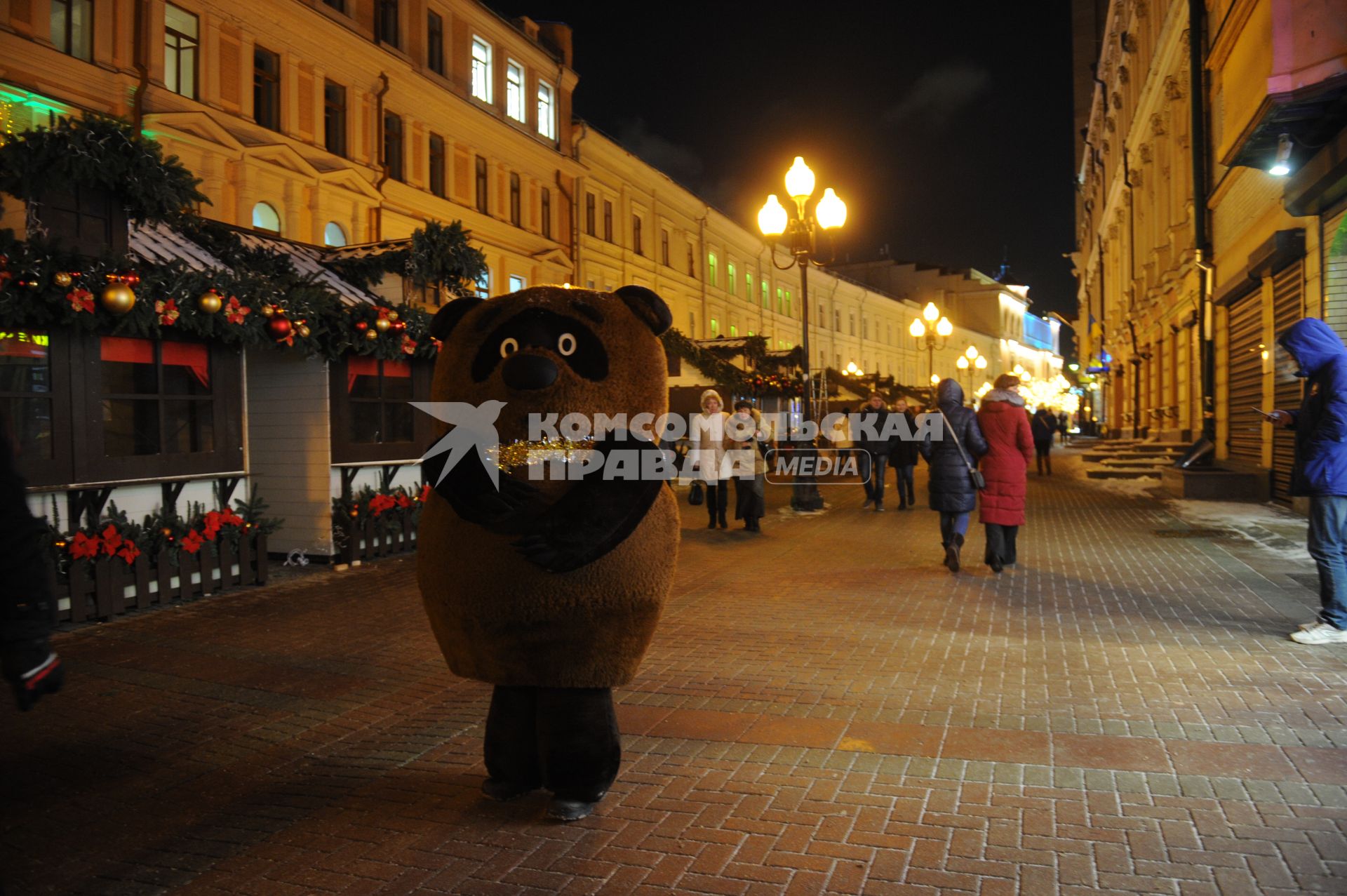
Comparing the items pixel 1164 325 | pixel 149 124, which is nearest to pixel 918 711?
pixel 149 124

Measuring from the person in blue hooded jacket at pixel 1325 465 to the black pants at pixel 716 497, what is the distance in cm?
756

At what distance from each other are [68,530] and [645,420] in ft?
19.2

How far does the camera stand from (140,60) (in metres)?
15.8

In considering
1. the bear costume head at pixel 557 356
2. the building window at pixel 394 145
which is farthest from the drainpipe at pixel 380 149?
the bear costume head at pixel 557 356

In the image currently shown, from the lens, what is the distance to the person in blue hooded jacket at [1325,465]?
582cm

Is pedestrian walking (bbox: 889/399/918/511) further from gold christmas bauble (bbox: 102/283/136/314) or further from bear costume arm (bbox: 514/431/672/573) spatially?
bear costume arm (bbox: 514/431/672/573)

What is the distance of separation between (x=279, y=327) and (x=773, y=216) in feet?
26.5

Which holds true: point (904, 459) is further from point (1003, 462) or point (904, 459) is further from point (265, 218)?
point (265, 218)

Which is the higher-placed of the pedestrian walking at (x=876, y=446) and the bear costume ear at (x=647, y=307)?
the bear costume ear at (x=647, y=307)

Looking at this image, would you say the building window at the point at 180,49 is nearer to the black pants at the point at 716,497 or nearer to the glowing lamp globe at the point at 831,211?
the glowing lamp globe at the point at 831,211

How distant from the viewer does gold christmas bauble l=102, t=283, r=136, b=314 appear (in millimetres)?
6770

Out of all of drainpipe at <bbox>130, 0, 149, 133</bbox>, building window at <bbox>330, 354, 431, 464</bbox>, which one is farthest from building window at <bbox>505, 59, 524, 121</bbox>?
building window at <bbox>330, 354, 431, 464</bbox>

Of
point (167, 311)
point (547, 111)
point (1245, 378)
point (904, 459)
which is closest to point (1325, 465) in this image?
point (167, 311)

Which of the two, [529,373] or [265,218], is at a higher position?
[265,218]
